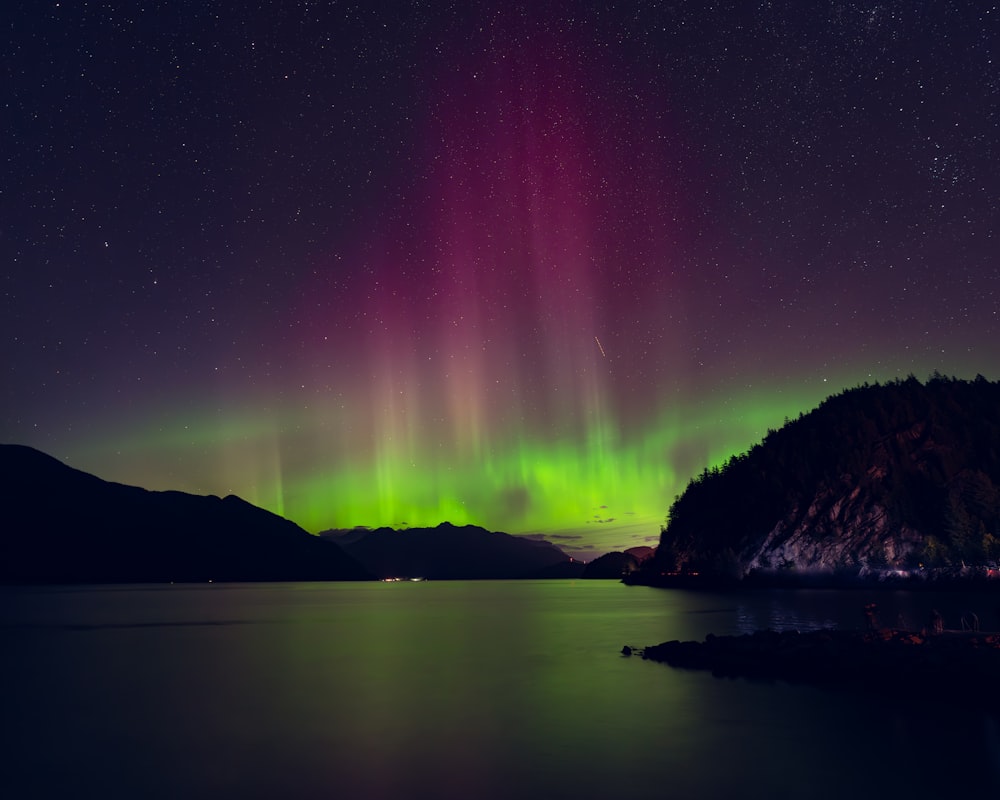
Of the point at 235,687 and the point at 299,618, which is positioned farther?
the point at 299,618

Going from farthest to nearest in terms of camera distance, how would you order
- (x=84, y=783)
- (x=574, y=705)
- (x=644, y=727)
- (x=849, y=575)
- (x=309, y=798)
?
(x=849, y=575) → (x=574, y=705) → (x=644, y=727) → (x=84, y=783) → (x=309, y=798)

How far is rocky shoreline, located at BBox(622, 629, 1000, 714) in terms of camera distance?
28494 millimetres

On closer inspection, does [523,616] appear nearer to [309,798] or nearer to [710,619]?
[710,619]

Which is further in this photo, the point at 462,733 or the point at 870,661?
the point at 870,661

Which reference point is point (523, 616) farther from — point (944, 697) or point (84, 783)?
point (84, 783)

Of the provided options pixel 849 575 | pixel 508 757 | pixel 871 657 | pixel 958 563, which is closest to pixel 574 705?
pixel 508 757

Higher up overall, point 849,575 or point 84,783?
point 84,783

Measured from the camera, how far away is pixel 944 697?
92.4 ft

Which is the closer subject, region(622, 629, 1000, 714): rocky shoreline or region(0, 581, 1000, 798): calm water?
region(0, 581, 1000, 798): calm water

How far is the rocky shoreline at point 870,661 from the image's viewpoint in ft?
93.5

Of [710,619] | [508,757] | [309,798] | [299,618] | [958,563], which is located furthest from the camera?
[958,563]

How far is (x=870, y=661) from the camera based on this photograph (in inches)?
1303

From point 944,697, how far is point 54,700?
3816 cm

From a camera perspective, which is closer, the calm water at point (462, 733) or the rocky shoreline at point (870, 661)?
the calm water at point (462, 733)
